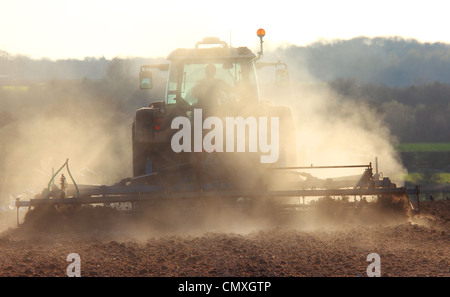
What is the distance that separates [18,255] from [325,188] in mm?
5278

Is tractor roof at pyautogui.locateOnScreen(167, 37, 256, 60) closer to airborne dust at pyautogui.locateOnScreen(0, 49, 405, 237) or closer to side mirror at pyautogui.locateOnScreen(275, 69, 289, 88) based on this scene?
side mirror at pyautogui.locateOnScreen(275, 69, 289, 88)

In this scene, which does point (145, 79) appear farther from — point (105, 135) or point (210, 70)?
point (105, 135)

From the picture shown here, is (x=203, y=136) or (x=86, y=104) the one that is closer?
(x=203, y=136)

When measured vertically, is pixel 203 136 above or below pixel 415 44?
below

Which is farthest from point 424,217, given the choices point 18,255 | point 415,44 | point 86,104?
point 415,44

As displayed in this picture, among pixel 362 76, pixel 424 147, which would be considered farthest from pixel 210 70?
pixel 362 76

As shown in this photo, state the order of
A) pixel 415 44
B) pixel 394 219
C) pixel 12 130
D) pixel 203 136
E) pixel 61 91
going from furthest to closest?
pixel 415 44 → pixel 61 91 → pixel 12 130 → pixel 203 136 → pixel 394 219

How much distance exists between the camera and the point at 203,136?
11.7 meters

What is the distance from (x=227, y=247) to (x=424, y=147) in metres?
55.5

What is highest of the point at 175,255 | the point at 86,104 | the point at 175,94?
the point at 86,104

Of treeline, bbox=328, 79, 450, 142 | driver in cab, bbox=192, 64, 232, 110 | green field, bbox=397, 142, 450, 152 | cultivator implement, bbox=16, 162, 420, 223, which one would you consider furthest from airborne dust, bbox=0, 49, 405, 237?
treeline, bbox=328, 79, 450, 142

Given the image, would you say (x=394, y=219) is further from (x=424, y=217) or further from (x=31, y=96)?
→ (x=31, y=96)

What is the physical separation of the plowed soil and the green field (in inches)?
1880

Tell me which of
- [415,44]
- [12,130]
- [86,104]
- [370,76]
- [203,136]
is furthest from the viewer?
[415,44]
